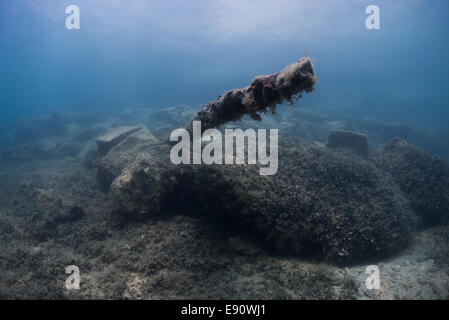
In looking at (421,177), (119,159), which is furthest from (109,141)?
(421,177)

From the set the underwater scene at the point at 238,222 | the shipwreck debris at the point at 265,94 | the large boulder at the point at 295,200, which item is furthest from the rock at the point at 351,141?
the shipwreck debris at the point at 265,94

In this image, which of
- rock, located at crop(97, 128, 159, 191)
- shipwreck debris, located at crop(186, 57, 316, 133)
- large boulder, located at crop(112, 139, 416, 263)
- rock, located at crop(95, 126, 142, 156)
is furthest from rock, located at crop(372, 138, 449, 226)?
rock, located at crop(95, 126, 142, 156)

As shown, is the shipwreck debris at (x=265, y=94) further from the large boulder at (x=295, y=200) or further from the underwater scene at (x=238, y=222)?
the large boulder at (x=295, y=200)

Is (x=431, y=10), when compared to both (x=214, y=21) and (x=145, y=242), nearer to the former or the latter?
(x=214, y=21)

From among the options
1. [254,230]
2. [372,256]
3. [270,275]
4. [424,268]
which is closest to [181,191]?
[254,230]

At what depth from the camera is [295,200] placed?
17.6 feet

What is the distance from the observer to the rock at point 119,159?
923cm

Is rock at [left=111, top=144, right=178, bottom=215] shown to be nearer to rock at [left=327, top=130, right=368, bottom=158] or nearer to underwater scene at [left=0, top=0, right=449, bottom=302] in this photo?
underwater scene at [left=0, top=0, right=449, bottom=302]

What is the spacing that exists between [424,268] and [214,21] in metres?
49.0

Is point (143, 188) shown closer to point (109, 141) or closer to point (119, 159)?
point (119, 159)

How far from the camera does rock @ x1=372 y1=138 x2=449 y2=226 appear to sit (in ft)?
24.4

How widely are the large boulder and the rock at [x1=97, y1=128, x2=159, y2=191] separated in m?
2.89

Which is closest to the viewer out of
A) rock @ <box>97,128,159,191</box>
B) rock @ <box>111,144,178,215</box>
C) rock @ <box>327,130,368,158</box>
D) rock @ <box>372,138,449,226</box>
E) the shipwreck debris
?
the shipwreck debris

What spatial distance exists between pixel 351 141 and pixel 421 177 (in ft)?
12.5
